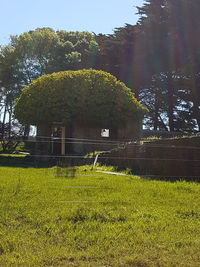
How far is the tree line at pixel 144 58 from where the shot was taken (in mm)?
25688

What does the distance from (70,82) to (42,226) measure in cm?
1735

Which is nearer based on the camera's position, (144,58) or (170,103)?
(144,58)

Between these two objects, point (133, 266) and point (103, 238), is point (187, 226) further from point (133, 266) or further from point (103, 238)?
point (133, 266)

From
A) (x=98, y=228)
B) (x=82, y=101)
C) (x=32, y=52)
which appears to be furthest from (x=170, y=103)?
(x=98, y=228)

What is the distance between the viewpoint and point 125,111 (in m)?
21.7

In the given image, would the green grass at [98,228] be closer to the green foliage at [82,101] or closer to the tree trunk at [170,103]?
the green foliage at [82,101]

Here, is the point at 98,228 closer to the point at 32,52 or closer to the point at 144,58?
the point at 144,58

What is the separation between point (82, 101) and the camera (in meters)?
21.0

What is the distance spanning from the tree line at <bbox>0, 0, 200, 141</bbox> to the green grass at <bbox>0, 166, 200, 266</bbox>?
2030 centimetres

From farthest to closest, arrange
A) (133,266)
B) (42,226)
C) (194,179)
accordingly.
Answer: (194,179) < (42,226) < (133,266)

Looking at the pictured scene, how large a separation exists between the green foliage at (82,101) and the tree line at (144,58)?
6691 mm

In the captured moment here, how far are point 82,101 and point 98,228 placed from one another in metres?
16.7

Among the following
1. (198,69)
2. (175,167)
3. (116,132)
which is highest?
(198,69)

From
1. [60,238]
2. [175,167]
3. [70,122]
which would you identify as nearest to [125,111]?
[70,122]
